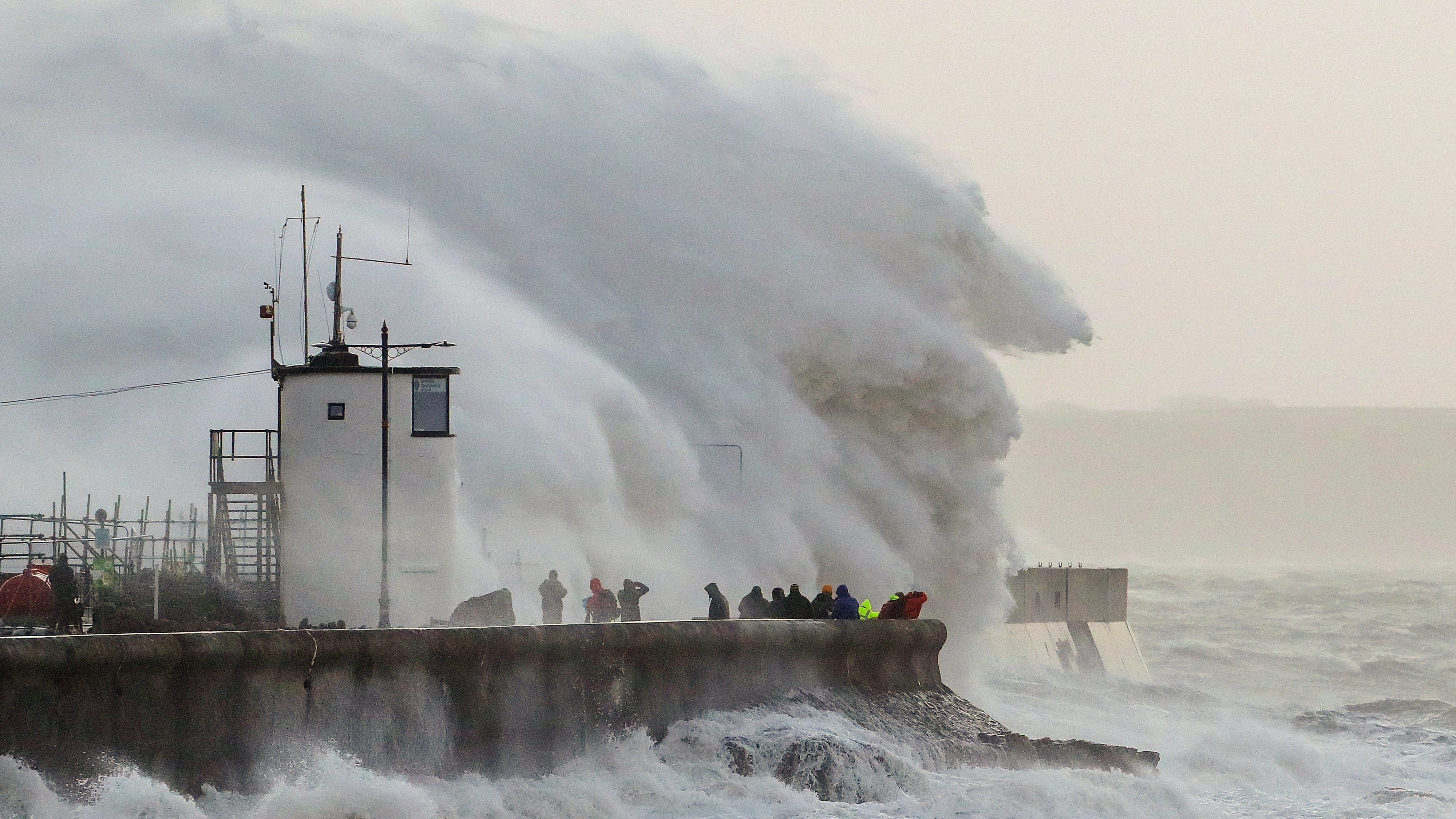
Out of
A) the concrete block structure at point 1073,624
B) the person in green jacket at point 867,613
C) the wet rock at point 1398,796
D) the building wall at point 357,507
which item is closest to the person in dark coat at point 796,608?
the person in green jacket at point 867,613

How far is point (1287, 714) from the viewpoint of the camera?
1193 inches

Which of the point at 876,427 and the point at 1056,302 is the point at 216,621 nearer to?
the point at 876,427

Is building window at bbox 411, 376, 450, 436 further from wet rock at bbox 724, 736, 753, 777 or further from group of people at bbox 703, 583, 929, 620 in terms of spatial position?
wet rock at bbox 724, 736, 753, 777

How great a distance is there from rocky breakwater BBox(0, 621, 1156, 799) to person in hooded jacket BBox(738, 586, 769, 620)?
1.03m

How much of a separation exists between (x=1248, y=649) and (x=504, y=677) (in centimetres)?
3820

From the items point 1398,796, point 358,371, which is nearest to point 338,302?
point 358,371

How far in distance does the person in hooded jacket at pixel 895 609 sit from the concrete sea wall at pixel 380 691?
173 centimetres

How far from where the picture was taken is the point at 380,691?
13.8m

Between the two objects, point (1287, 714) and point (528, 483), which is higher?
point (528, 483)

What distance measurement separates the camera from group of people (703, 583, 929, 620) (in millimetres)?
19109

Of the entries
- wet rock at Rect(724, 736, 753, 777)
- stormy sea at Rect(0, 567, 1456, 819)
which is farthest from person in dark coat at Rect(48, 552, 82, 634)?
wet rock at Rect(724, 736, 753, 777)

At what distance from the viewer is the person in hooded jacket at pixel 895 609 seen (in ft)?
65.7

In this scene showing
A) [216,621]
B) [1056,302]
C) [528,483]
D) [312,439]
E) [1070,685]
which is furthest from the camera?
[1070,685]

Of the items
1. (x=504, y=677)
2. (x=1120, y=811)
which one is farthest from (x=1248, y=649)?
(x=504, y=677)
